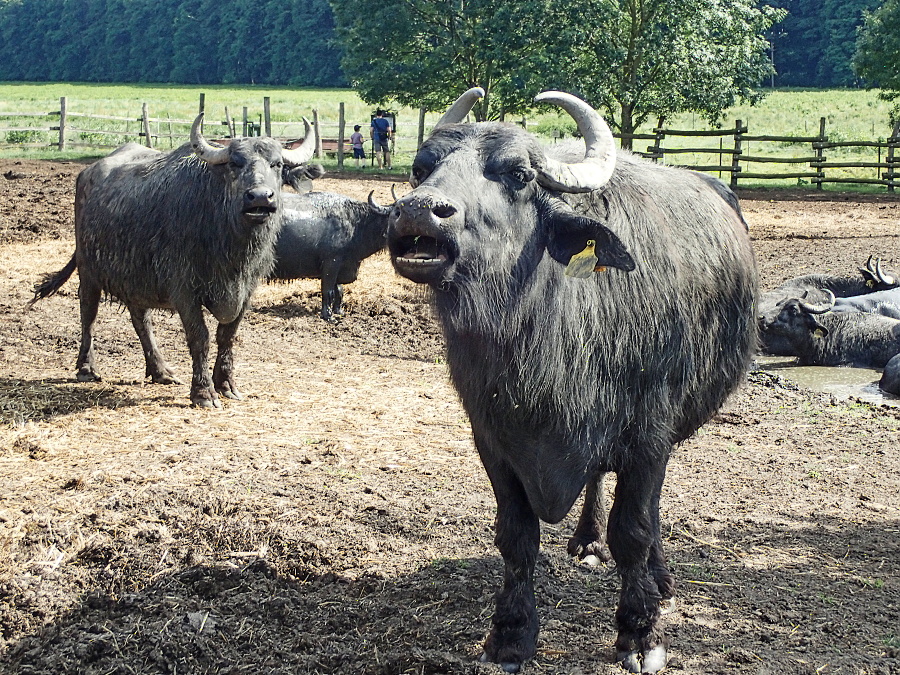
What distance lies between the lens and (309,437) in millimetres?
6805

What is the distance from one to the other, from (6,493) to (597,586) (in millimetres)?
3452

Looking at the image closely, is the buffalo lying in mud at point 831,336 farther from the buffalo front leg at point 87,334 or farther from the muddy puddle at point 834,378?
the buffalo front leg at point 87,334

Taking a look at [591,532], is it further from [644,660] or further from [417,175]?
[417,175]

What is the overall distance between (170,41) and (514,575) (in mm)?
112415

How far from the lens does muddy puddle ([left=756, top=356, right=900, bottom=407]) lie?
9508mm

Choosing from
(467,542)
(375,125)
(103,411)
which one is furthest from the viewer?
(375,125)

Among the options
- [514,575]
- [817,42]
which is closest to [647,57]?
[514,575]

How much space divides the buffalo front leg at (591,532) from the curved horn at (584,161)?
1.96 metres

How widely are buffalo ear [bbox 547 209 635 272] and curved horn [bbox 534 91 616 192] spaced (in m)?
0.12

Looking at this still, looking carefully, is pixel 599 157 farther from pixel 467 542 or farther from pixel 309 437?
pixel 309 437

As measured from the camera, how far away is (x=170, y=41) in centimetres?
10606

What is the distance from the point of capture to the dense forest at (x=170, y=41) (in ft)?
315

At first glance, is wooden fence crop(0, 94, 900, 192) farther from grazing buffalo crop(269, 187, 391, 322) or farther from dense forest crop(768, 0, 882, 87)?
dense forest crop(768, 0, 882, 87)

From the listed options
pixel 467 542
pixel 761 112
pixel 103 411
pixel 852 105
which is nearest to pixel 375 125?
pixel 103 411
